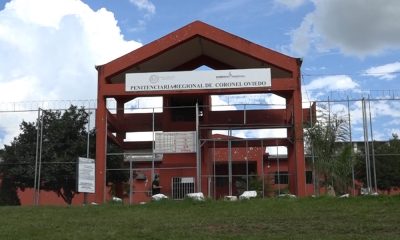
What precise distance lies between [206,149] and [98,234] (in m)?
21.1

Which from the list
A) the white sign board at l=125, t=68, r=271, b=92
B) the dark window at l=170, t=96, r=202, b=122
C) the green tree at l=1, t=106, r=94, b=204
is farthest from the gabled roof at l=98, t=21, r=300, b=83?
the green tree at l=1, t=106, r=94, b=204

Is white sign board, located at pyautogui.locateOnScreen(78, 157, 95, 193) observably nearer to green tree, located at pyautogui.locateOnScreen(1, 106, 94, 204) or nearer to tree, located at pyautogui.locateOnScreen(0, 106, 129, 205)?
tree, located at pyautogui.locateOnScreen(0, 106, 129, 205)

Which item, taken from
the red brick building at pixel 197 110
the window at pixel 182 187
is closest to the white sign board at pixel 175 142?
the red brick building at pixel 197 110

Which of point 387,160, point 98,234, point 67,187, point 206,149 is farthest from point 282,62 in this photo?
point 387,160

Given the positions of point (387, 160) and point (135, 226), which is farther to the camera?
point (387, 160)

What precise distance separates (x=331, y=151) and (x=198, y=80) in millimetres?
9023

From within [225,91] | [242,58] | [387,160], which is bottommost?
[387,160]

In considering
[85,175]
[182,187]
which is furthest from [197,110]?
[85,175]

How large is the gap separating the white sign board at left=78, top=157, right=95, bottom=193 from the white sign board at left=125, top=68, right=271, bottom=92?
6983 mm

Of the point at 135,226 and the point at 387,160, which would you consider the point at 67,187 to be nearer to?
the point at 135,226

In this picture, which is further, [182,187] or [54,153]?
[54,153]

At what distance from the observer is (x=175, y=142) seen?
29484mm

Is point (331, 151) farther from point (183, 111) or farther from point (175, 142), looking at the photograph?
A: point (183, 111)

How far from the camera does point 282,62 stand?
30766 mm
